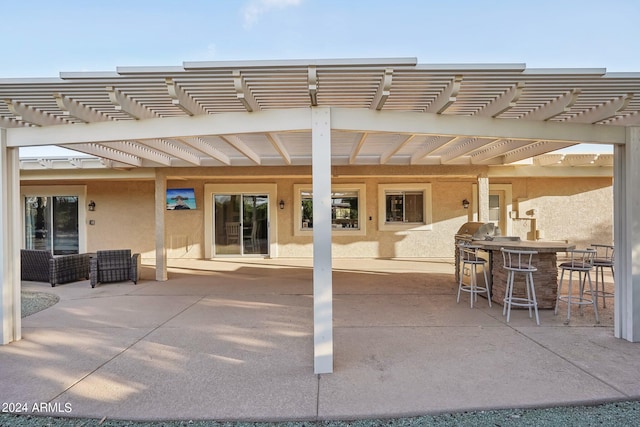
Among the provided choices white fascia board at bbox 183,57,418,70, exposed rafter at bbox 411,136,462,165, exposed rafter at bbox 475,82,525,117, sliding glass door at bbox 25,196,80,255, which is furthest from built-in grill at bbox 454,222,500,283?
sliding glass door at bbox 25,196,80,255

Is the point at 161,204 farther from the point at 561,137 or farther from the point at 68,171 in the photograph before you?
the point at 561,137

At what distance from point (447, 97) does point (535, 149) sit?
14.6 ft

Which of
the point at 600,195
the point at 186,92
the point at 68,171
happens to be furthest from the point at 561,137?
the point at 68,171

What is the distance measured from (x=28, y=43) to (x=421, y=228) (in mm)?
12913

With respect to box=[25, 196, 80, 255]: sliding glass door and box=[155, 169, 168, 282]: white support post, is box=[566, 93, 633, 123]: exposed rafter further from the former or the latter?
box=[25, 196, 80, 255]: sliding glass door

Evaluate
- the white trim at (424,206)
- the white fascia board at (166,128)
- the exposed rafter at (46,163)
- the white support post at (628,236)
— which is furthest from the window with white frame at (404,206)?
the exposed rafter at (46,163)

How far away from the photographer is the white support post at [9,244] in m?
4.14

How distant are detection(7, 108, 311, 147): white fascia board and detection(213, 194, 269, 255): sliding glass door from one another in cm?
777

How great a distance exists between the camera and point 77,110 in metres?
3.93

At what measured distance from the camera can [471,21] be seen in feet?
31.8

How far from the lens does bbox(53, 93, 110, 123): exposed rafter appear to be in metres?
3.63

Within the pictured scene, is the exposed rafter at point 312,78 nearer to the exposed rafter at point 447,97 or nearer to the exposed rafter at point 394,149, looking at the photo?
the exposed rafter at point 447,97

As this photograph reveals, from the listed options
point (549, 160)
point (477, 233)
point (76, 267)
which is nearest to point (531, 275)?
point (477, 233)

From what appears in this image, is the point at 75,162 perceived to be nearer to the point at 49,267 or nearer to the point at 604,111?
the point at 49,267
